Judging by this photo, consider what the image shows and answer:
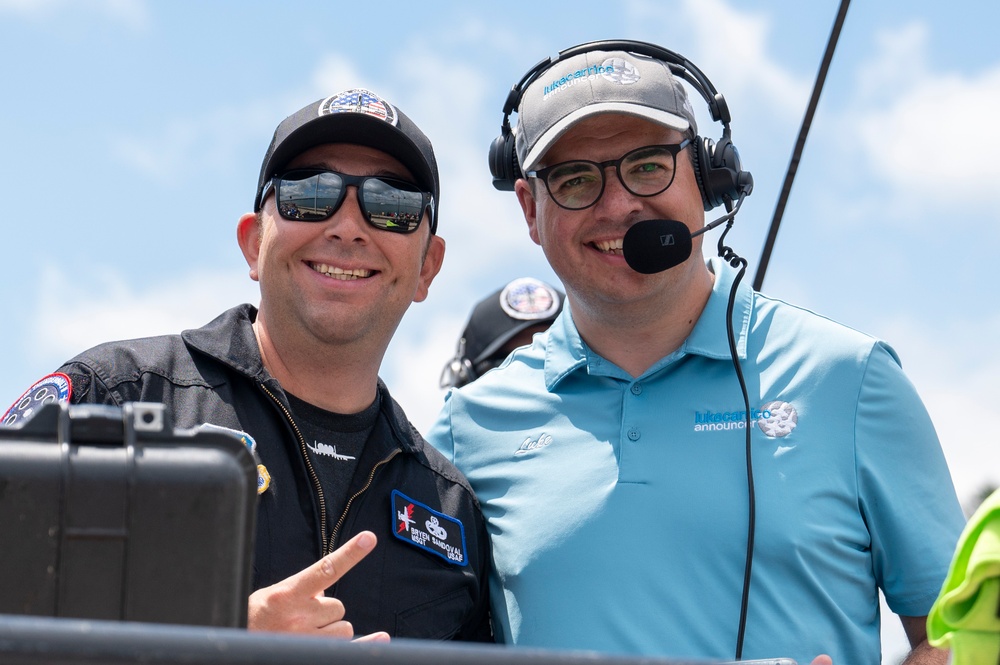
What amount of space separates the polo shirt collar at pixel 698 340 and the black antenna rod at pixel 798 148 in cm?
47

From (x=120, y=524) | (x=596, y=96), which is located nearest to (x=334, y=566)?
(x=120, y=524)

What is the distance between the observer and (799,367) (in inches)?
128

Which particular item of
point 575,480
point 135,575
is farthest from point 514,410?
point 135,575

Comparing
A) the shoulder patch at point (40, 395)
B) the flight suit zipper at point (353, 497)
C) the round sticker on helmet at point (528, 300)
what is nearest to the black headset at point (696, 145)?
the flight suit zipper at point (353, 497)

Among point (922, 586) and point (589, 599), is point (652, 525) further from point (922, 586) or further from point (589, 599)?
point (922, 586)

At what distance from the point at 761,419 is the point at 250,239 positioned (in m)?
1.59

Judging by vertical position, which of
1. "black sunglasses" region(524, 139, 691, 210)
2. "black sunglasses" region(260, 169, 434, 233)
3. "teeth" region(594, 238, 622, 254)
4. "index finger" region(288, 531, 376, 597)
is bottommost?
"index finger" region(288, 531, 376, 597)

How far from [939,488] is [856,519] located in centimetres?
24

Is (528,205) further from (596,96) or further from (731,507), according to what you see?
(731,507)

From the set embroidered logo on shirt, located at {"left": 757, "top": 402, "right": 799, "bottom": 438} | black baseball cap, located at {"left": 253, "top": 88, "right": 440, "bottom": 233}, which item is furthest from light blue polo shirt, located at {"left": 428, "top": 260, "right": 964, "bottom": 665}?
black baseball cap, located at {"left": 253, "top": 88, "right": 440, "bottom": 233}

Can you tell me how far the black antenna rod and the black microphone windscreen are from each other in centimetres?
91

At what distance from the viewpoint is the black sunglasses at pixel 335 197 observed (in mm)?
3322

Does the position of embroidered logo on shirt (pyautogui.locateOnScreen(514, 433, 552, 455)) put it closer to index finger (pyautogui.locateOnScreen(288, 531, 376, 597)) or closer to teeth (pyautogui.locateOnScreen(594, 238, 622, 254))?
teeth (pyautogui.locateOnScreen(594, 238, 622, 254))

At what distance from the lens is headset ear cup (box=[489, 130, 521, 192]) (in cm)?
379
